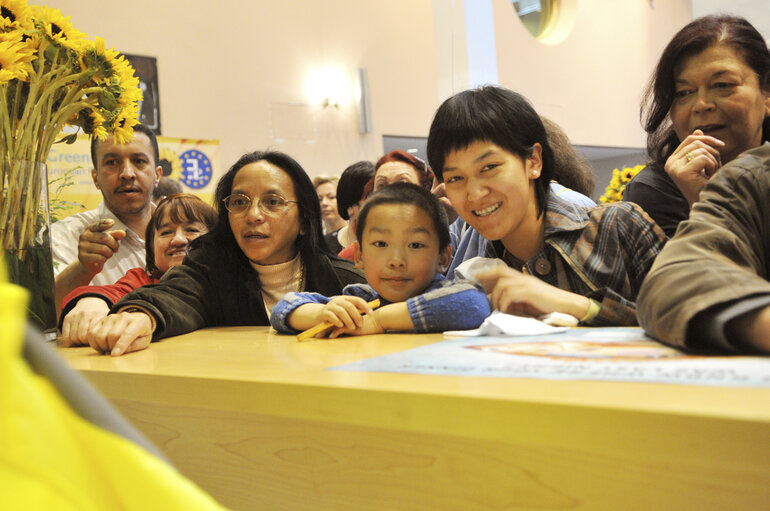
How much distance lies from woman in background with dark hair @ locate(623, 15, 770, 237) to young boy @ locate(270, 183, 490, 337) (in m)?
0.62

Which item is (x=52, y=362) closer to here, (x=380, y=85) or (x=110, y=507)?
(x=110, y=507)

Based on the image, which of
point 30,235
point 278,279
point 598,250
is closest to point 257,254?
point 278,279

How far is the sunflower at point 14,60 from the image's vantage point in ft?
4.20

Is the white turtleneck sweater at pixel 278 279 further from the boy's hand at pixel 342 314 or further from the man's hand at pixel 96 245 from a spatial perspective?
the boy's hand at pixel 342 314

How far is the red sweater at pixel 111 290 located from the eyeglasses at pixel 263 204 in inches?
15.6

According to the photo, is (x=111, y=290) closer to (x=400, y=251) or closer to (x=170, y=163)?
(x=400, y=251)

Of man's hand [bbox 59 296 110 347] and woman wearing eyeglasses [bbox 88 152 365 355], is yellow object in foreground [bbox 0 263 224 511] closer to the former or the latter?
man's hand [bbox 59 296 110 347]

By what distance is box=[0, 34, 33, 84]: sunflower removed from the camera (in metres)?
1.28

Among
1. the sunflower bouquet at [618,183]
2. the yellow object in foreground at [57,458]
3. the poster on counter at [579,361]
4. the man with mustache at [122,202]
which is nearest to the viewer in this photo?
the yellow object in foreground at [57,458]

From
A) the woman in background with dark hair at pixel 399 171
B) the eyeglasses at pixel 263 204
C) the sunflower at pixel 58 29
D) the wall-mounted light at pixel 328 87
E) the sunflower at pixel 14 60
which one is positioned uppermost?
the wall-mounted light at pixel 328 87

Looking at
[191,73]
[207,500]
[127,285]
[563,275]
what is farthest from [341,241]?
[191,73]

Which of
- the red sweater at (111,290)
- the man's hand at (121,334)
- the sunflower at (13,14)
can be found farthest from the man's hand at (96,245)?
the sunflower at (13,14)


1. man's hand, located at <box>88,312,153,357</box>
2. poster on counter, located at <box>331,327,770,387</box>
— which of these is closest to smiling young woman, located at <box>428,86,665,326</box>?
poster on counter, located at <box>331,327,770,387</box>

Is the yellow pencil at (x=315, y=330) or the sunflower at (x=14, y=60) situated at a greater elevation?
the sunflower at (x=14, y=60)
